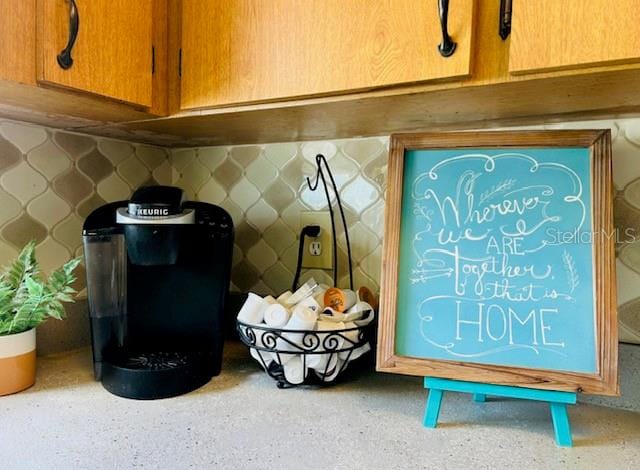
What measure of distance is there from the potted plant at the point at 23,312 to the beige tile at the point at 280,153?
0.53 metres

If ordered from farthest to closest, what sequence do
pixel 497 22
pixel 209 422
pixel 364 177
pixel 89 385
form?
1. pixel 364 177
2. pixel 89 385
3. pixel 209 422
4. pixel 497 22

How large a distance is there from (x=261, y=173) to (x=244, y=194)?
8cm

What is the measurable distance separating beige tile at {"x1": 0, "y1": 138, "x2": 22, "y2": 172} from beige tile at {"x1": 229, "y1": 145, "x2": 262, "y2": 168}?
19.1 inches

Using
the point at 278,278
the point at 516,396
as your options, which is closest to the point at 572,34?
the point at 516,396

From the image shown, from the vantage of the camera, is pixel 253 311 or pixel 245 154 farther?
pixel 245 154

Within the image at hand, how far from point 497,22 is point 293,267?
719 millimetres

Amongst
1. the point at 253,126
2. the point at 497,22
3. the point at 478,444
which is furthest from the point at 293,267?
the point at 497,22

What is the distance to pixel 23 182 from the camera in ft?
3.29

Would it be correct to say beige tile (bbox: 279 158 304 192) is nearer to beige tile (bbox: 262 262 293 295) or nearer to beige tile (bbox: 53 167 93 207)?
beige tile (bbox: 262 262 293 295)

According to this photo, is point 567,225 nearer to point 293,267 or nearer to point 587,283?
point 587,283

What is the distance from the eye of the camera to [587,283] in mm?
693

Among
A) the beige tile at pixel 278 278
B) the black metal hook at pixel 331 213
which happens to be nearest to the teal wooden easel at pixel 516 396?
the black metal hook at pixel 331 213

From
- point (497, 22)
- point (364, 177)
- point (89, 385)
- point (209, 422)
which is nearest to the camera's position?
point (497, 22)

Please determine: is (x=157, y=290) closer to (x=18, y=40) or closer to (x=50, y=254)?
(x=50, y=254)
